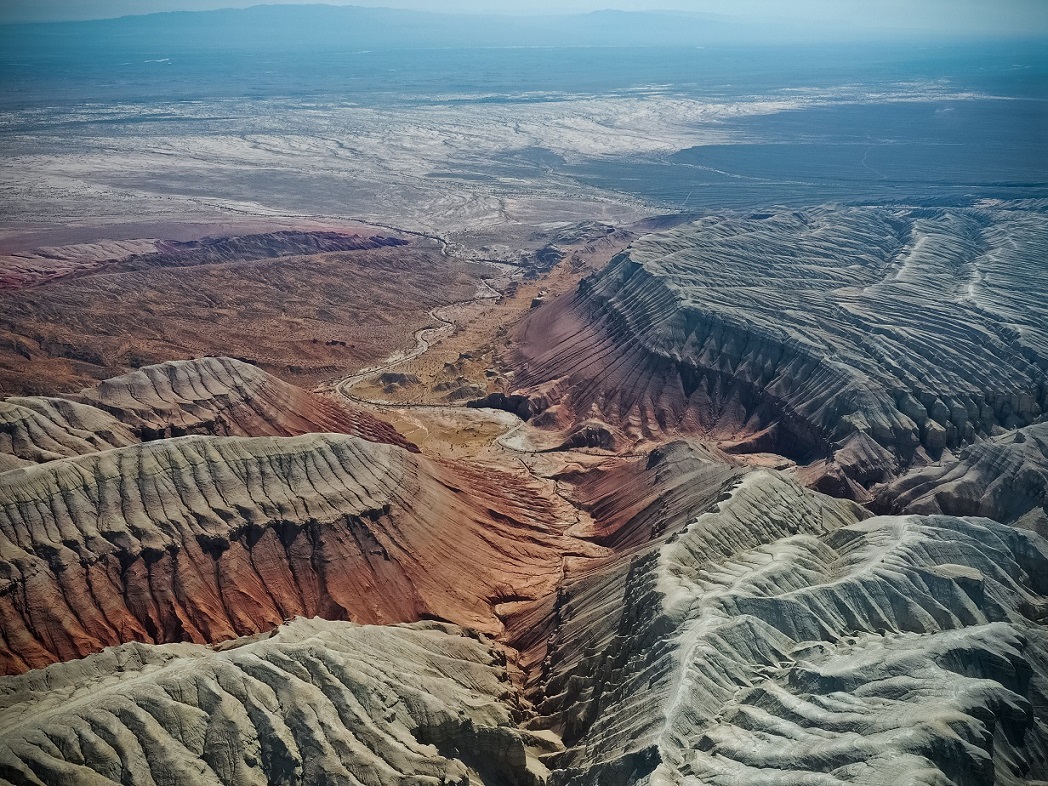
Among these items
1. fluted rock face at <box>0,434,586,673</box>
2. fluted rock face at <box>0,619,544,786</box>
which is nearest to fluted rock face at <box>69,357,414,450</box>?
fluted rock face at <box>0,434,586,673</box>

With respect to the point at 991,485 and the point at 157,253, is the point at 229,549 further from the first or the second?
the point at 157,253

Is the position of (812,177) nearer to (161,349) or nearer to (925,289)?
(925,289)

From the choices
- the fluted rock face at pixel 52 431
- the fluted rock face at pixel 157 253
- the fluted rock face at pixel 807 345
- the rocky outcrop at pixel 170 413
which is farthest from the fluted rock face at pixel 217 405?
the fluted rock face at pixel 157 253

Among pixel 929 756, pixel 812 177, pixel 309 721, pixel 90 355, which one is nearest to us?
pixel 929 756

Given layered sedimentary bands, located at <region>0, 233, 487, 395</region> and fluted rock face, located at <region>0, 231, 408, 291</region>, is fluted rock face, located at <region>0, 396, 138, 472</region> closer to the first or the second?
layered sedimentary bands, located at <region>0, 233, 487, 395</region>

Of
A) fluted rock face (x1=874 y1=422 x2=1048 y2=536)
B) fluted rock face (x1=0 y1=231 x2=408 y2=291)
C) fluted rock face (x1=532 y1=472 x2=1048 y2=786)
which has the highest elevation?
fluted rock face (x1=0 y1=231 x2=408 y2=291)

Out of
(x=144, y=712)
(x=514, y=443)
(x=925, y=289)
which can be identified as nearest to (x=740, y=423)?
(x=514, y=443)
